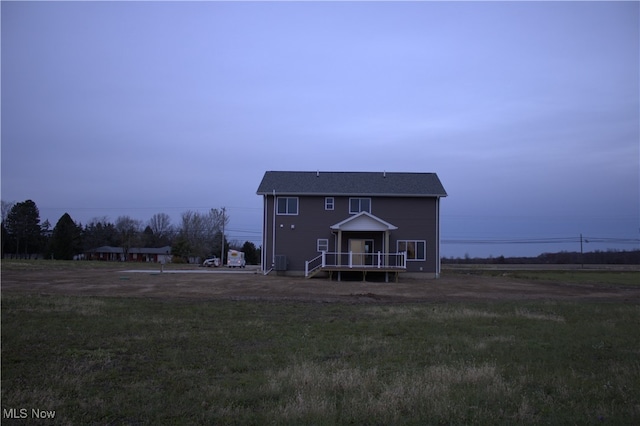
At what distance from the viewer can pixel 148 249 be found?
11050 centimetres

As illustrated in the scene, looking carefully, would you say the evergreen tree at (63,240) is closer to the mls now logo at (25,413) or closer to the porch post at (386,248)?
the porch post at (386,248)

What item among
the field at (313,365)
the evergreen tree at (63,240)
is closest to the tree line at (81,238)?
the evergreen tree at (63,240)

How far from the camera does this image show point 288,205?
39.0m

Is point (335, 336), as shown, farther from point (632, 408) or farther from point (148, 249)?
point (148, 249)

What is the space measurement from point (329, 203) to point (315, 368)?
100ft

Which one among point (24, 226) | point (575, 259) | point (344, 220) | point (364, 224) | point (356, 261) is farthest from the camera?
point (575, 259)

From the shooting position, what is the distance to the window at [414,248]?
3891 cm

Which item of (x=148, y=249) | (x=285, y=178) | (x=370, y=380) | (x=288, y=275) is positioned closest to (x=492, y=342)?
(x=370, y=380)

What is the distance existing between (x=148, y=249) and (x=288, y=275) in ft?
261

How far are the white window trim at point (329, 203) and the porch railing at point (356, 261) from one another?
11.1ft

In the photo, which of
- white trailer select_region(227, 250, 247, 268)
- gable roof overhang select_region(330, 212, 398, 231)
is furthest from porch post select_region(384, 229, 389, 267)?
white trailer select_region(227, 250, 247, 268)

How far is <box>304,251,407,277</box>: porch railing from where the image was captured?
35.4m

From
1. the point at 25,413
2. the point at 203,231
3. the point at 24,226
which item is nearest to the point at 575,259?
the point at 203,231

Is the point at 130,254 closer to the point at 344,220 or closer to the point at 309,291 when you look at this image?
the point at 344,220
